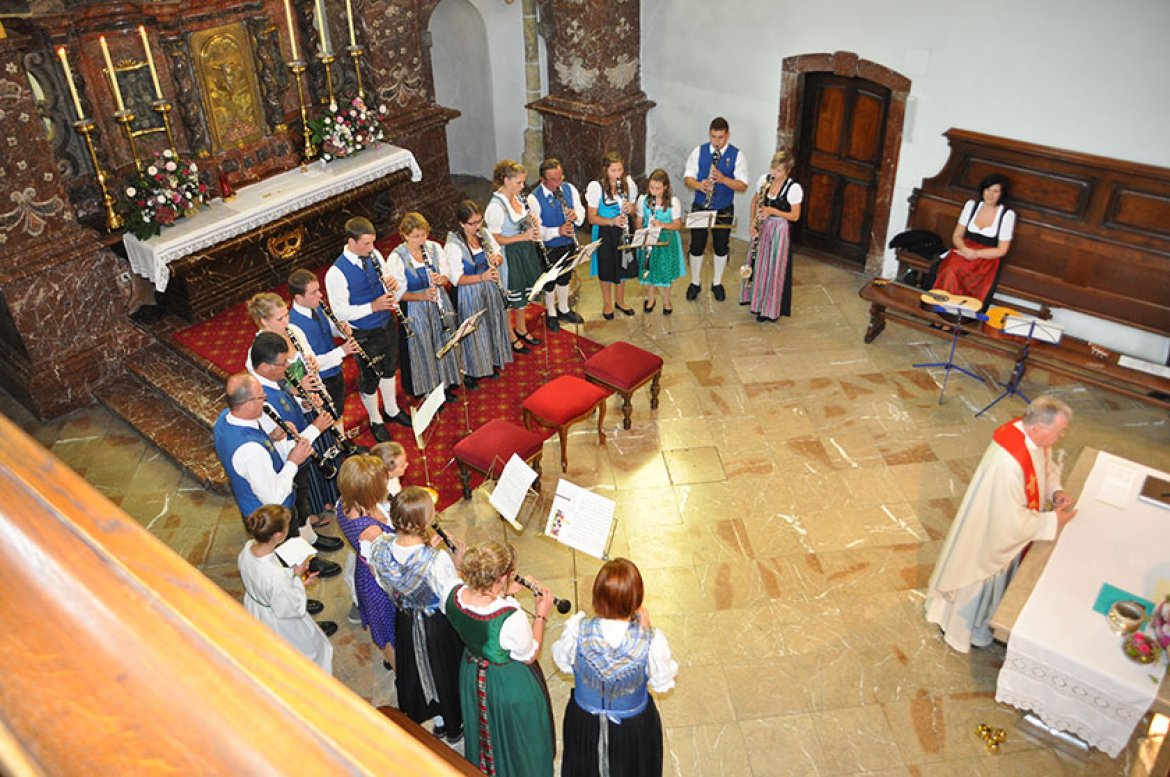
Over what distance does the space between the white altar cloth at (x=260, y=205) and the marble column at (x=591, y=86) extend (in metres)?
1.75

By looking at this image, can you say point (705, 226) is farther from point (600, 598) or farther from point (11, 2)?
point (11, 2)

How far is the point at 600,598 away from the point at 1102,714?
279 cm

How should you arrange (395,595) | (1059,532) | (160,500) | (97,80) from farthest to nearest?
1. (97,80)
2. (160,500)
3. (1059,532)
4. (395,595)

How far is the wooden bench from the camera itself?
7.29m

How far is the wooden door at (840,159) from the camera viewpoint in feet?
28.9

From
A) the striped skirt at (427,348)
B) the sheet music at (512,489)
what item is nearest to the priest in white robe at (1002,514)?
the sheet music at (512,489)

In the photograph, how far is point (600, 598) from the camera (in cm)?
365

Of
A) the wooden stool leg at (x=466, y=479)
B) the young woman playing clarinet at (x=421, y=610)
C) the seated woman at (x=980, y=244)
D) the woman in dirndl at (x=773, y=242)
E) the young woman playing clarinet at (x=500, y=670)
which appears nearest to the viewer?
the young woman playing clarinet at (x=500, y=670)

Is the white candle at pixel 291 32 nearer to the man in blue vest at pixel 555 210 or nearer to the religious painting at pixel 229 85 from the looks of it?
the religious painting at pixel 229 85

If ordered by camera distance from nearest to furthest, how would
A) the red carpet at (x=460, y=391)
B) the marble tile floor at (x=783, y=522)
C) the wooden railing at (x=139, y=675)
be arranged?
the wooden railing at (x=139, y=675)
the marble tile floor at (x=783, y=522)
the red carpet at (x=460, y=391)

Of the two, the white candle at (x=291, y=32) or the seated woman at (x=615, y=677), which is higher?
the white candle at (x=291, y=32)

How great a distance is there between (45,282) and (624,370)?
461cm

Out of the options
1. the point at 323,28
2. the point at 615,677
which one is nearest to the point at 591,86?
the point at 323,28

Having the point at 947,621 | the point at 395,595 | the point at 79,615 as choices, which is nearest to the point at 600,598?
the point at 395,595
